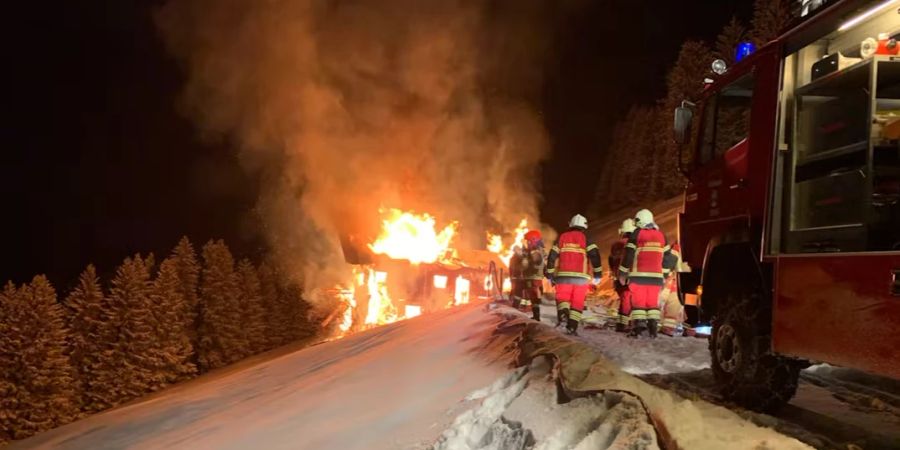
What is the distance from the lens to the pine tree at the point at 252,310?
150ft

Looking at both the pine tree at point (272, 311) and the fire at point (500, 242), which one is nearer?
the fire at point (500, 242)

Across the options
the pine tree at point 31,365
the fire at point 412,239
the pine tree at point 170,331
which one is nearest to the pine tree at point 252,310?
the pine tree at point 170,331

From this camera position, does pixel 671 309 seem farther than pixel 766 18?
No

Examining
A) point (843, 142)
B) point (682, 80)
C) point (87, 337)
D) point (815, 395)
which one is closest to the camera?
point (843, 142)

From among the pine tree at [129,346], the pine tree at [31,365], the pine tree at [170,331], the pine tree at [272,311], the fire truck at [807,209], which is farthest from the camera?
the pine tree at [272,311]

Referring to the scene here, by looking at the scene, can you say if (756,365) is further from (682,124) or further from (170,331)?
(170,331)

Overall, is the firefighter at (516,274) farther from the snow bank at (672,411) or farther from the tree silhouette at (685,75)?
the tree silhouette at (685,75)

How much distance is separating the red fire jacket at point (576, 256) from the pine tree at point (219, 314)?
123 ft

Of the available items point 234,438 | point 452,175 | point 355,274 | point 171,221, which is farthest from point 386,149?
point 171,221

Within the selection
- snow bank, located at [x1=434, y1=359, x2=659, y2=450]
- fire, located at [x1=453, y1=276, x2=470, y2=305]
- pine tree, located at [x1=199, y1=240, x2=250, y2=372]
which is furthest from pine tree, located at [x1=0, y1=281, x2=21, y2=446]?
snow bank, located at [x1=434, y1=359, x2=659, y2=450]

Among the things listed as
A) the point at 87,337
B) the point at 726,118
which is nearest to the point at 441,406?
the point at 726,118

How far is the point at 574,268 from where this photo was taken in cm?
938

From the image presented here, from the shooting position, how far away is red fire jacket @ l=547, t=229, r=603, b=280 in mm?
9242

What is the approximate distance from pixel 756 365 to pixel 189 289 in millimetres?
42725
